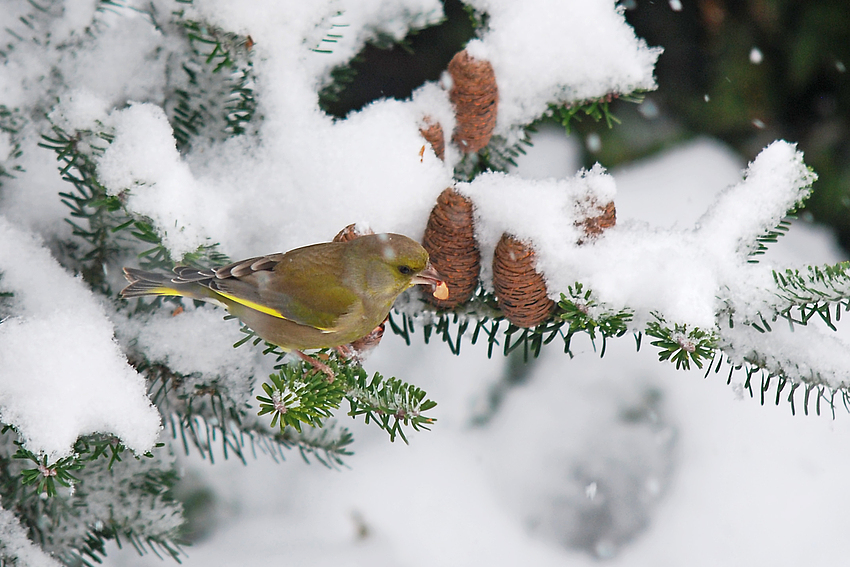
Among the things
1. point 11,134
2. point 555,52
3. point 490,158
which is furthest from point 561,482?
point 11,134

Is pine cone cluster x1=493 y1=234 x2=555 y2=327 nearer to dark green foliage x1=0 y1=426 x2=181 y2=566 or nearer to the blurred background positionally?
dark green foliage x1=0 y1=426 x2=181 y2=566

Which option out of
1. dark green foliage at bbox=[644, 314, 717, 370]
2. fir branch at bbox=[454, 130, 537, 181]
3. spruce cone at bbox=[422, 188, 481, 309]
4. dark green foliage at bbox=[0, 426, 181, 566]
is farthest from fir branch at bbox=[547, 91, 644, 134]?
dark green foliage at bbox=[0, 426, 181, 566]

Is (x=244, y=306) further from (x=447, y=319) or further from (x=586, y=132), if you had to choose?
(x=586, y=132)

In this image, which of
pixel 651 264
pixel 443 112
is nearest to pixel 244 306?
pixel 443 112

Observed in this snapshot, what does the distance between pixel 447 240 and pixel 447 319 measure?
0.63ft

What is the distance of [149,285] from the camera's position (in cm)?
105

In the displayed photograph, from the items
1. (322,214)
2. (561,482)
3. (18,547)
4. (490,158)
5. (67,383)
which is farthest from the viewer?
(561,482)

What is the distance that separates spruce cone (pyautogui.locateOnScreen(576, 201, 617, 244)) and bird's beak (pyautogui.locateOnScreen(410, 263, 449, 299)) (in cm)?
23

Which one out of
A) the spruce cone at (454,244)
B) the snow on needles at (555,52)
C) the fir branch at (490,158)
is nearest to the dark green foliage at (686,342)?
the spruce cone at (454,244)

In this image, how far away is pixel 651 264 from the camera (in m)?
0.93

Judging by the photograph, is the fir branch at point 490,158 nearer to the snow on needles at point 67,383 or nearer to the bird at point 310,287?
the bird at point 310,287

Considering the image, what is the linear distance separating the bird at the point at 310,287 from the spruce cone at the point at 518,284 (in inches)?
4.4

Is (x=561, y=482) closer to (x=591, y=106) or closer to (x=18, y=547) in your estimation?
(x=591, y=106)

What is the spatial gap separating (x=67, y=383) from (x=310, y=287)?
0.44 metres
